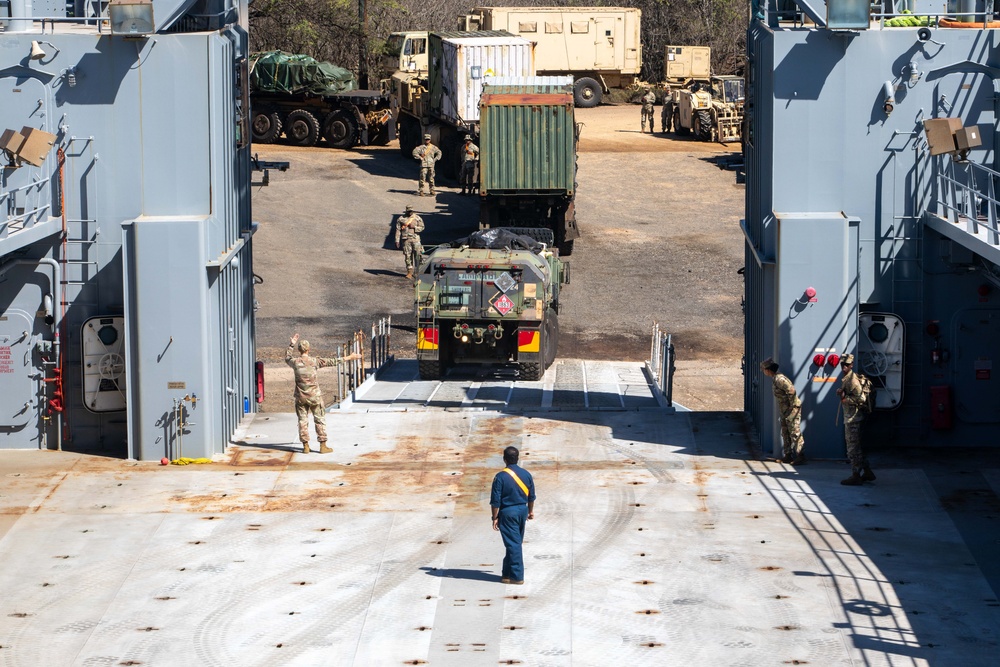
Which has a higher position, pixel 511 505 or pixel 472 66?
pixel 472 66

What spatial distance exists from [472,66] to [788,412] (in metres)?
22.2

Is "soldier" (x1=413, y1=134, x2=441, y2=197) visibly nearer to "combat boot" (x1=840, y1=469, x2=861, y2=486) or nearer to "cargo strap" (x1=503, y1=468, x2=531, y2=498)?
"combat boot" (x1=840, y1=469, x2=861, y2=486)

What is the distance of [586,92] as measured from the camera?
5122 cm

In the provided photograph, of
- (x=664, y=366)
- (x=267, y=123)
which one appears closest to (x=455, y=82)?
(x=267, y=123)

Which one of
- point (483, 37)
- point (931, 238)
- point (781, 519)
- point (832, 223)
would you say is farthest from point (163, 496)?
point (483, 37)

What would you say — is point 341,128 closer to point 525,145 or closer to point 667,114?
point 667,114

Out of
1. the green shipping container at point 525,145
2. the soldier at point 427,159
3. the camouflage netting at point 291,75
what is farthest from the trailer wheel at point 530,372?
the camouflage netting at point 291,75

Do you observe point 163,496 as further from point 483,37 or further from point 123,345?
point 483,37

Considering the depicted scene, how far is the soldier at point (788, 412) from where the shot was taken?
55.8 feet

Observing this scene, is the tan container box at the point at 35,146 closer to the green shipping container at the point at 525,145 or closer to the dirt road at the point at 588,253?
the dirt road at the point at 588,253

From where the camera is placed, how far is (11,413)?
59.3 ft

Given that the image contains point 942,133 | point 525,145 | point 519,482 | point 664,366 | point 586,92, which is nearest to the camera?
point 519,482

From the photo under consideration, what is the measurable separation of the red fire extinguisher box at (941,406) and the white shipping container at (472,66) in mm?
21617

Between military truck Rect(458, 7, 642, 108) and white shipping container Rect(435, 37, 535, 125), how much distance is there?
1009cm
